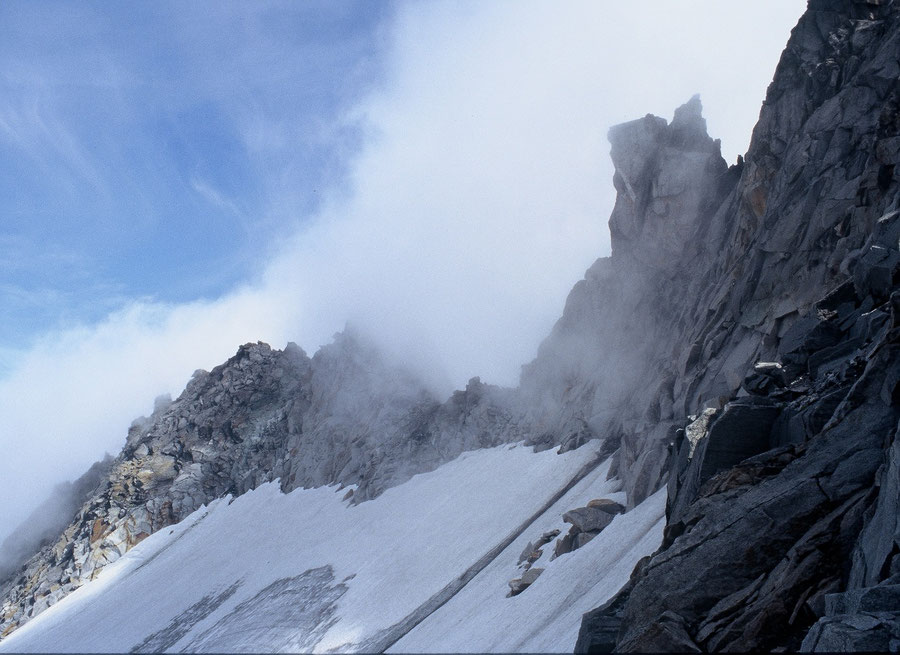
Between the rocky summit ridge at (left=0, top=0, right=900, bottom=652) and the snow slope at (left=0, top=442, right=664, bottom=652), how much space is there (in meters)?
4.49

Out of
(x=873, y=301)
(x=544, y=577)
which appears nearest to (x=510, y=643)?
(x=544, y=577)

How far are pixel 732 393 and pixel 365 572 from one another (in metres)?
35.7

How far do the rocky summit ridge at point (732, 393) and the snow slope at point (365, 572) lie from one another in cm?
449

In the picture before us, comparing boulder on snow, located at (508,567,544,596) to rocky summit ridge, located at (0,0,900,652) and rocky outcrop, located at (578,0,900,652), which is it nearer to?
rocky summit ridge, located at (0,0,900,652)

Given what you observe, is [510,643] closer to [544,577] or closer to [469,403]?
[544,577]

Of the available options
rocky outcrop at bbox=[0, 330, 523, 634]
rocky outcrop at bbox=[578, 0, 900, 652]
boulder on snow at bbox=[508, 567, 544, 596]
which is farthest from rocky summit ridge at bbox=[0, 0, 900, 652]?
boulder on snow at bbox=[508, 567, 544, 596]

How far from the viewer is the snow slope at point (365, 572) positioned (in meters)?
28.5

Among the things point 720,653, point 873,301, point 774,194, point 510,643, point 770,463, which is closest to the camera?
point 720,653

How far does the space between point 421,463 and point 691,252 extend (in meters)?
42.3

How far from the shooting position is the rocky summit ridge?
41.2ft

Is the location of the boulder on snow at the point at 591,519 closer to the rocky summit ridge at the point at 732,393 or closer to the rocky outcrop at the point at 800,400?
the rocky summit ridge at the point at 732,393

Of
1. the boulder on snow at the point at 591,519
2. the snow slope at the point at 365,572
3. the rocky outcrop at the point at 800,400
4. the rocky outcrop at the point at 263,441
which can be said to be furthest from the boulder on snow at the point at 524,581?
the rocky outcrop at the point at 263,441

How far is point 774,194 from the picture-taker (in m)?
35.1

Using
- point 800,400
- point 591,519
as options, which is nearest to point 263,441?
point 591,519
